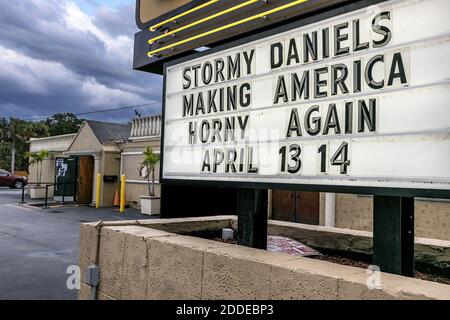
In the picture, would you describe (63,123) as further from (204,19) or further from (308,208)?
(204,19)

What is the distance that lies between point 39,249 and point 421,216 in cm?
882

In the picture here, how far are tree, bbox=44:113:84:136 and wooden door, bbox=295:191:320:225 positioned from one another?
197ft

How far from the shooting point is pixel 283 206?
13.6 meters

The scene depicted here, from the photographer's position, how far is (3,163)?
5525 centimetres

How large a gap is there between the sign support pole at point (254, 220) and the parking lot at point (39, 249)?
3229 millimetres

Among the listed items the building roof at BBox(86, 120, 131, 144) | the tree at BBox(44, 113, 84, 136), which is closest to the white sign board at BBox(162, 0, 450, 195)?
the building roof at BBox(86, 120, 131, 144)

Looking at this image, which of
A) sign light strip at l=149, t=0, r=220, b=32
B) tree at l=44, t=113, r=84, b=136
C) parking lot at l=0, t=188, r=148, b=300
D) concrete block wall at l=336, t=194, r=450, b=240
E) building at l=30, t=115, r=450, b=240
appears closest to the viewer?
sign light strip at l=149, t=0, r=220, b=32

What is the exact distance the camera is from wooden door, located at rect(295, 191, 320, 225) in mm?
12617

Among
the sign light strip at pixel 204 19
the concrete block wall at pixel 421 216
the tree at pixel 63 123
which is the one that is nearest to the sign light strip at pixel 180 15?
the sign light strip at pixel 204 19

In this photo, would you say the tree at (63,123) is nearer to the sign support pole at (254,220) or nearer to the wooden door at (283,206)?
the wooden door at (283,206)

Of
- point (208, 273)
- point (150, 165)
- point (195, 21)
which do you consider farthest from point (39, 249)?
point (150, 165)

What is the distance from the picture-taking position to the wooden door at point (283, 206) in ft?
43.9

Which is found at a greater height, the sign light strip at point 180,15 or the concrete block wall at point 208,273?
the sign light strip at point 180,15

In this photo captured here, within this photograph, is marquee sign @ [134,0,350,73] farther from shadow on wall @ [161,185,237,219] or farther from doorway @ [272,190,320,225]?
Result: doorway @ [272,190,320,225]
